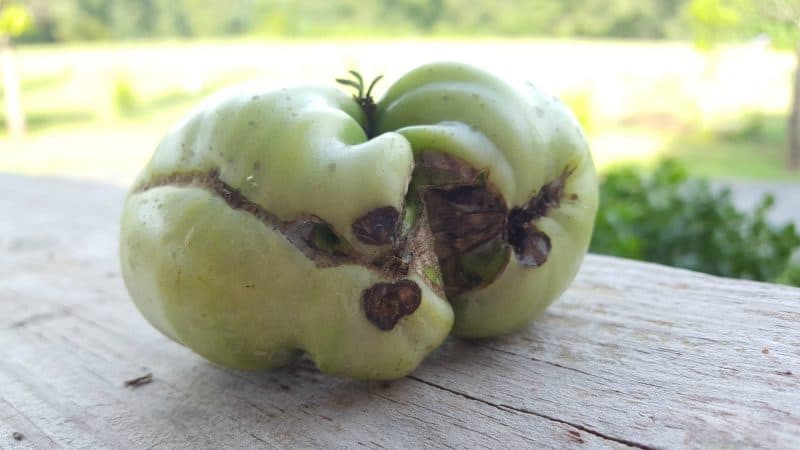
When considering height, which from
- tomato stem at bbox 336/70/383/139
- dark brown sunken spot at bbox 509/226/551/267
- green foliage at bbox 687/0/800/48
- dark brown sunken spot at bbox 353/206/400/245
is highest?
green foliage at bbox 687/0/800/48

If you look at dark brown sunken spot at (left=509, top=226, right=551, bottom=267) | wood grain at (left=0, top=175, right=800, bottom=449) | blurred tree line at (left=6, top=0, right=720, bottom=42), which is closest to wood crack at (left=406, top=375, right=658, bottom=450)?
wood grain at (left=0, top=175, right=800, bottom=449)

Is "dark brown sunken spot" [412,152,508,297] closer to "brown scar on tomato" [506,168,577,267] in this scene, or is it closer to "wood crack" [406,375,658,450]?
"brown scar on tomato" [506,168,577,267]

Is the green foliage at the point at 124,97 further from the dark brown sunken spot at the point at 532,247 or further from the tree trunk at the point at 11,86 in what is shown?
the dark brown sunken spot at the point at 532,247

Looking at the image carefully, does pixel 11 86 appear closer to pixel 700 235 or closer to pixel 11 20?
pixel 11 20

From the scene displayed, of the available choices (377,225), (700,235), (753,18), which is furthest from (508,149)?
(753,18)

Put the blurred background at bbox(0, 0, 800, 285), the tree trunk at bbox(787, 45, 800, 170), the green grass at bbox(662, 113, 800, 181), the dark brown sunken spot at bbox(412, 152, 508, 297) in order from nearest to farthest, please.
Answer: the dark brown sunken spot at bbox(412, 152, 508, 297)
the blurred background at bbox(0, 0, 800, 285)
the tree trunk at bbox(787, 45, 800, 170)
the green grass at bbox(662, 113, 800, 181)
